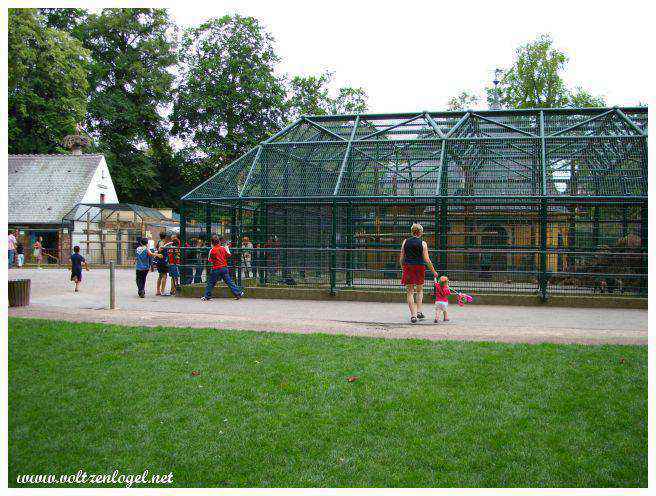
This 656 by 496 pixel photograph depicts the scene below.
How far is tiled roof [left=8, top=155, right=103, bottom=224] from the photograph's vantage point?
4150 cm

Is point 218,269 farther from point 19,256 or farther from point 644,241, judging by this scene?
point 19,256

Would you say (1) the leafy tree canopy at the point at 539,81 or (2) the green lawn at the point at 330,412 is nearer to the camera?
(2) the green lawn at the point at 330,412

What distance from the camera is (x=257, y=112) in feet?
145

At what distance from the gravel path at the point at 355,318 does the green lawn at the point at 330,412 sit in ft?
4.50

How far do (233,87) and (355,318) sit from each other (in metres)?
34.1

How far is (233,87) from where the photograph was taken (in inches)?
1725

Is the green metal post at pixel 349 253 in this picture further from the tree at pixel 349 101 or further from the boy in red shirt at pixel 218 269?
the tree at pixel 349 101

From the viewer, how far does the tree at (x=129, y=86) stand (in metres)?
48.5

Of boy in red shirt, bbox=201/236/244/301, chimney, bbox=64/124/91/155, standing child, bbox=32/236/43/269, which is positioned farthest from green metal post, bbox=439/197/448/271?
chimney, bbox=64/124/91/155

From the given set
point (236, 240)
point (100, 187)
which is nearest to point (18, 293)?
point (236, 240)

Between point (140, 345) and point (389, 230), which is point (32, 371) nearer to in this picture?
point (140, 345)

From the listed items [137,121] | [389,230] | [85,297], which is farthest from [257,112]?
[85,297]

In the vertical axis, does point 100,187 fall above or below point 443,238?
above

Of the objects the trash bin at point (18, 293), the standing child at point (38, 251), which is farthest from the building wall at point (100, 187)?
the trash bin at point (18, 293)
